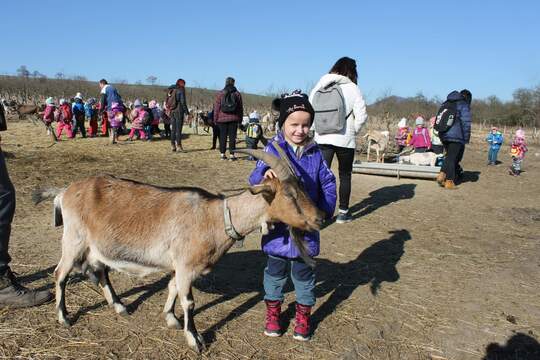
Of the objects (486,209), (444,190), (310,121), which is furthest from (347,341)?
(444,190)

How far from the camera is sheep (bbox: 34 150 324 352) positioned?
3236 mm

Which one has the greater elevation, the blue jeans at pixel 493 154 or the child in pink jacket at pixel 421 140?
the child in pink jacket at pixel 421 140

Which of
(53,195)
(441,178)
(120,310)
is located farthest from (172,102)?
(120,310)

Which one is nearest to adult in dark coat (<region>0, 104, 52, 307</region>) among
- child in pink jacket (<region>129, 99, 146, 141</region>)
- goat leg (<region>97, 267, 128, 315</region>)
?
goat leg (<region>97, 267, 128, 315</region>)

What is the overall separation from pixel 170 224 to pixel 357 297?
2332mm

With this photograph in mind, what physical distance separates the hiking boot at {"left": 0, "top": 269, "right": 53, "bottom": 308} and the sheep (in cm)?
41

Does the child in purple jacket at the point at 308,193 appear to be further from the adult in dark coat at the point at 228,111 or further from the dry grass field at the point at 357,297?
the adult in dark coat at the point at 228,111

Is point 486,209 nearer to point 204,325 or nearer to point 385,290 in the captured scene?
point 385,290

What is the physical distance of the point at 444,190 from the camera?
1062 cm

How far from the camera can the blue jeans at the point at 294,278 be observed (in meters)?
3.58

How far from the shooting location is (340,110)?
6387mm

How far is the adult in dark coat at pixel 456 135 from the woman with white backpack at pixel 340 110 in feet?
15.4

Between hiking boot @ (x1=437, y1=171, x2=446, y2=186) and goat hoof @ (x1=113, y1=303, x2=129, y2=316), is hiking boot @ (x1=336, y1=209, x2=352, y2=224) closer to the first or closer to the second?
goat hoof @ (x1=113, y1=303, x2=129, y2=316)

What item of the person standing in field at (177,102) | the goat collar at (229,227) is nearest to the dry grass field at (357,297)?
the goat collar at (229,227)
